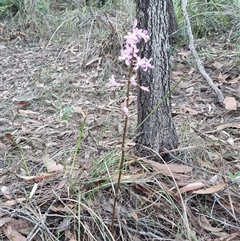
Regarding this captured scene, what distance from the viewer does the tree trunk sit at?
2.41 metres

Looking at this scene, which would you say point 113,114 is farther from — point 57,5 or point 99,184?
point 57,5

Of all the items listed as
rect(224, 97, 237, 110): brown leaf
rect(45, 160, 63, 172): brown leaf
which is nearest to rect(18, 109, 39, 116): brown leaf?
rect(45, 160, 63, 172): brown leaf

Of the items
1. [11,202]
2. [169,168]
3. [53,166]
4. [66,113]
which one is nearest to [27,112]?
[66,113]

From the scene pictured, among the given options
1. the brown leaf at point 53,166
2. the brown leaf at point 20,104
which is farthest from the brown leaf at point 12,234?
the brown leaf at point 20,104

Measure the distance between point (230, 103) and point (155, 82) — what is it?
1.15m

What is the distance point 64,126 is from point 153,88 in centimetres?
109

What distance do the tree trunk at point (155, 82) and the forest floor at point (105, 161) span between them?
0.37 ft

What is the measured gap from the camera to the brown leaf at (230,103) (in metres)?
3.38

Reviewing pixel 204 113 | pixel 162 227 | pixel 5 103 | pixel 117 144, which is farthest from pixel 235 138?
pixel 5 103

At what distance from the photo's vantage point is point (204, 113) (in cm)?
339

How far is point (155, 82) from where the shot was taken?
8.08 feet

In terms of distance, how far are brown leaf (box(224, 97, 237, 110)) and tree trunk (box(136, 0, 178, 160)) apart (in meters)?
0.92

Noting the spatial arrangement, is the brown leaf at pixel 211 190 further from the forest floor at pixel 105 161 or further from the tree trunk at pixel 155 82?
the tree trunk at pixel 155 82

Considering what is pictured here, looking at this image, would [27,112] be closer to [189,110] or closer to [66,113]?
[66,113]
